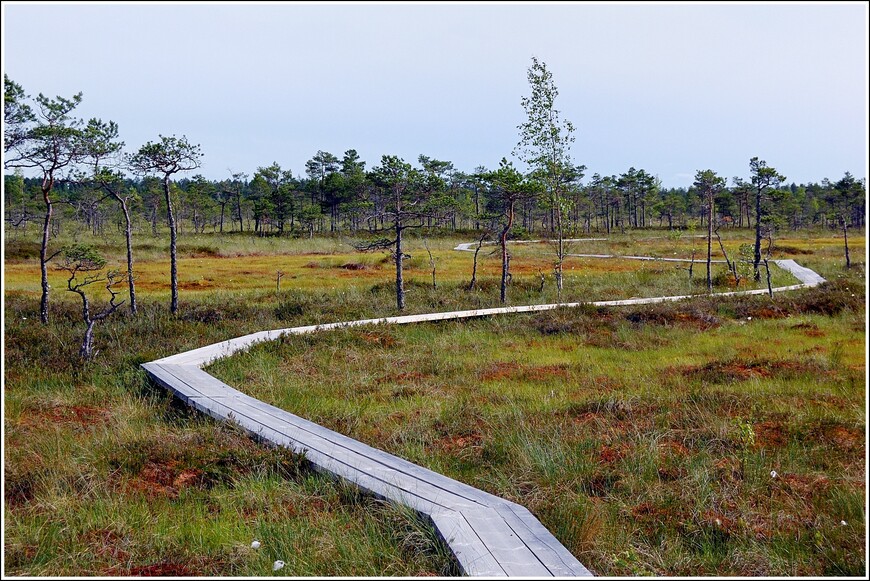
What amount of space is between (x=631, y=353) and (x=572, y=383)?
315 centimetres

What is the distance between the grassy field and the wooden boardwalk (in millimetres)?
213

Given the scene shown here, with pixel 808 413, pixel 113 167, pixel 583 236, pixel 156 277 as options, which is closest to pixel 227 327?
pixel 113 167

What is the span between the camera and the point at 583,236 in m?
72.9

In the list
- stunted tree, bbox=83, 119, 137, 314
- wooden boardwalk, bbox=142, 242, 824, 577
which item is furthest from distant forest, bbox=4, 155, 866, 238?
wooden boardwalk, bbox=142, 242, 824, 577

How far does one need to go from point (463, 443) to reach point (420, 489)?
1.91 m

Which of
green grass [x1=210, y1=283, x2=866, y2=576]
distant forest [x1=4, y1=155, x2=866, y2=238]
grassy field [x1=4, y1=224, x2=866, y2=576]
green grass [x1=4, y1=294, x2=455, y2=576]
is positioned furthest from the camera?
distant forest [x1=4, y1=155, x2=866, y2=238]

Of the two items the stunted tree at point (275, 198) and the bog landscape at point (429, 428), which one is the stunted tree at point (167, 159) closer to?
the bog landscape at point (429, 428)

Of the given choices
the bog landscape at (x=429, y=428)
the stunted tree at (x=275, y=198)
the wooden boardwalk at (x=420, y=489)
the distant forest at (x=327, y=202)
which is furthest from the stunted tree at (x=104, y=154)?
the stunted tree at (x=275, y=198)

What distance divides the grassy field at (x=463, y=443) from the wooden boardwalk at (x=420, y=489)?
21 cm

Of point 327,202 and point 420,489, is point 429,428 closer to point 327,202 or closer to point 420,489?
point 420,489

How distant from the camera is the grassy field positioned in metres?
4.51

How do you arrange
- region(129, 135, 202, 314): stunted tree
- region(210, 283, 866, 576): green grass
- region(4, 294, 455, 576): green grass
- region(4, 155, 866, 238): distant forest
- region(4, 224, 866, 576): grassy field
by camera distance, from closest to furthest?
1. region(4, 294, 455, 576): green grass
2. region(4, 224, 866, 576): grassy field
3. region(210, 283, 866, 576): green grass
4. region(129, 135, 202, 314): stunted tree
5. region(4, 155, 866, 238): distant forest

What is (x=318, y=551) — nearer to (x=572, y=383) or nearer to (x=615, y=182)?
(x=572, y=383)

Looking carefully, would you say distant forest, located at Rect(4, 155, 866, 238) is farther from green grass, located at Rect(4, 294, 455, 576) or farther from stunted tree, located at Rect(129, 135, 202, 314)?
green grass, located at Rect(4, 294, 455, 576)
